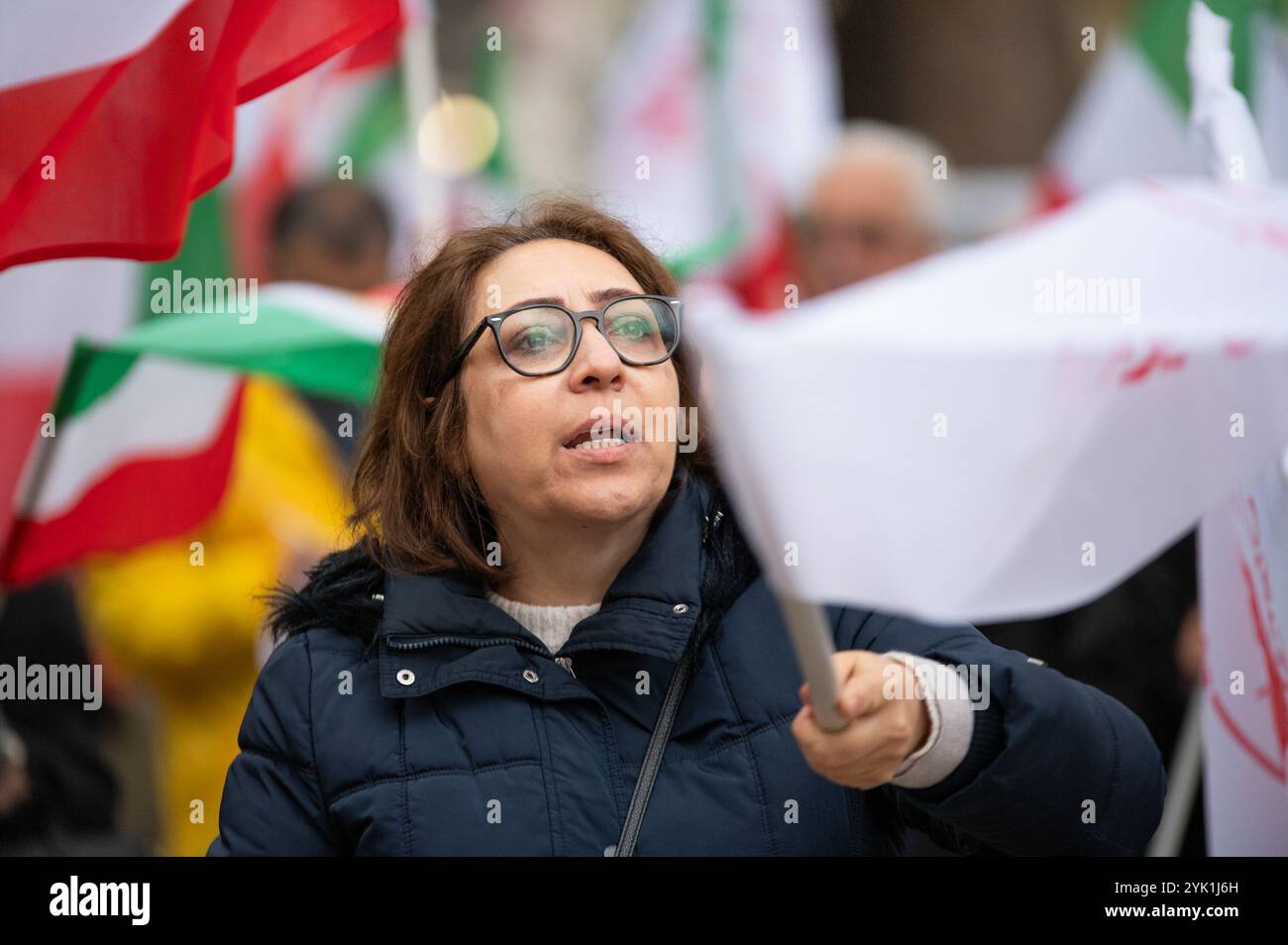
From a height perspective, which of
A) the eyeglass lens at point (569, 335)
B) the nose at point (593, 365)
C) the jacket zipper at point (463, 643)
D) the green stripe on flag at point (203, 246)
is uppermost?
the green stripe on flag at point (203, 246)

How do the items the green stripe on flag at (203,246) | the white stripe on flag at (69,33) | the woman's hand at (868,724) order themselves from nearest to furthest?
the woman's hand at (868,724) → the white stripe on flag at (69,33) → the green stripe on flag at (203,246)

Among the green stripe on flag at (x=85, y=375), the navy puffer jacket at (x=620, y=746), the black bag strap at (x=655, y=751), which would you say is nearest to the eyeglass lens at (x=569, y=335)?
the navy puffer jacket at (x=620, y=746)

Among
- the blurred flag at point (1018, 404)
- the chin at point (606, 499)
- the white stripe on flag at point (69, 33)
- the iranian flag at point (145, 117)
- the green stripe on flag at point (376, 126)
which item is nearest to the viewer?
the blurred flag at point (1018, 404)

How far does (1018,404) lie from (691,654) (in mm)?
666

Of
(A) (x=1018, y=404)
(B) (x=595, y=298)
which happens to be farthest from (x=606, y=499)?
(A) (x=1018, y=404)

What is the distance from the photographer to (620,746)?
2072 millimetres

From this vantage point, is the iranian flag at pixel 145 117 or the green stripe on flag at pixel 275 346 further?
the green stripe on flag at pixel 275 346

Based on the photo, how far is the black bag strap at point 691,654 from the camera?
2.01 meters

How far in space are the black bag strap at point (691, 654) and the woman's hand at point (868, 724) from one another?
0.99 ft

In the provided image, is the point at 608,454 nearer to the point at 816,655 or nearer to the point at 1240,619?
the point at 816,655

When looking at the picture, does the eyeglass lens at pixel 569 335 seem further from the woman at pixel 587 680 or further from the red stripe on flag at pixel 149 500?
the red stripe on flag at pixel 149 500

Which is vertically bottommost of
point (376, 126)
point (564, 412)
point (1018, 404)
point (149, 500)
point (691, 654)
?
point (691, 654)

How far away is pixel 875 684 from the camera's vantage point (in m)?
1.75
